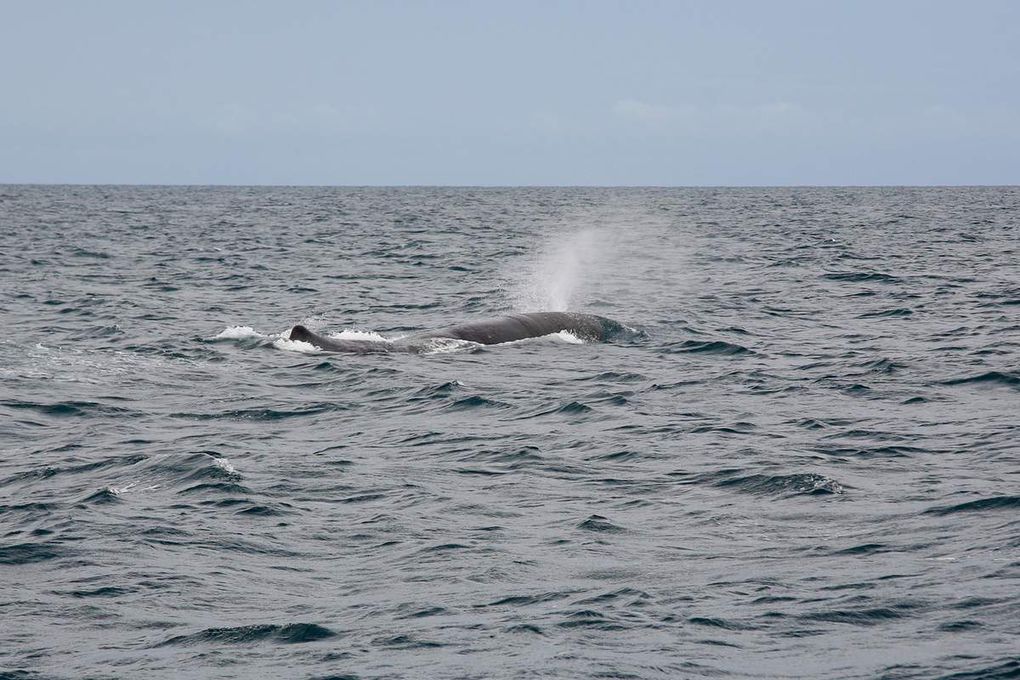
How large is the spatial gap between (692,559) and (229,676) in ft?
15.0

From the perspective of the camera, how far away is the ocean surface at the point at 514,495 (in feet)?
33.1

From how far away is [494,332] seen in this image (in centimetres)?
2806

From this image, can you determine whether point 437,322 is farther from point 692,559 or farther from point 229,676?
point 229,676

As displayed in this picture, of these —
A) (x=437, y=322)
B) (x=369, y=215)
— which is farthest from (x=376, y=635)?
(x=369, y=215)

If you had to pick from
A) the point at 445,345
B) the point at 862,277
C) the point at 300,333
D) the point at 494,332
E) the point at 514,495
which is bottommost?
the point at 514,495

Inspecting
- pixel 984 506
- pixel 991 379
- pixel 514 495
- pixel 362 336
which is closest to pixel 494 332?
pixel 362 336

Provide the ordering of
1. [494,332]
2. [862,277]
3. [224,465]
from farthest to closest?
[862,277], [494,332], [224,465]

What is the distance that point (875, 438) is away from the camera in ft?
57.1

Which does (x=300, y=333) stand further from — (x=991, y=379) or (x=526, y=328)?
(x=991, y=379)

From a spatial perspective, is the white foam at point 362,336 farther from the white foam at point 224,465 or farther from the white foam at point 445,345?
the white foam at point 224,465

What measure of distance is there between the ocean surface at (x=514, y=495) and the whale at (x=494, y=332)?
60cm

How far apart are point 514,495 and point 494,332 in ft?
44.2

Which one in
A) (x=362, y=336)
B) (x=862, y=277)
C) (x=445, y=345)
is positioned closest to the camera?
(x=445, y=345)

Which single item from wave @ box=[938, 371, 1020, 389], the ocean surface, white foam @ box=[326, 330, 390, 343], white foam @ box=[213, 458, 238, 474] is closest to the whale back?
the ocean surface
